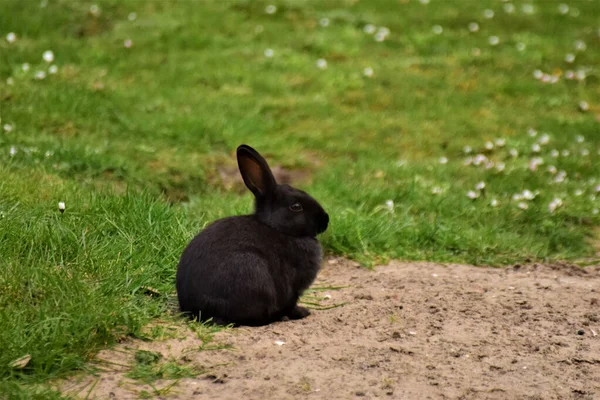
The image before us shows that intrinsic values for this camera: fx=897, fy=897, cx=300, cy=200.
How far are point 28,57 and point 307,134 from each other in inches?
133

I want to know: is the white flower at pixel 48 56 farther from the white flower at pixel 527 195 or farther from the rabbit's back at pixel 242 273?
the rabbit's back at pixel 242 273

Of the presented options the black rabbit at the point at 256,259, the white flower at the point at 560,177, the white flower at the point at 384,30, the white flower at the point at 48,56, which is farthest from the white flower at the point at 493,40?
Answer: the black rabbit at the point at 256,259

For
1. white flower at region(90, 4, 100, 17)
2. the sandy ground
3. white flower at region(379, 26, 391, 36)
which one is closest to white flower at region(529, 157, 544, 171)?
the sandy ground

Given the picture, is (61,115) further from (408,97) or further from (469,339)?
(469,339)

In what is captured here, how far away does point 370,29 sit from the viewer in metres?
12.0

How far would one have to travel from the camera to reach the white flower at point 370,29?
39.2 ft

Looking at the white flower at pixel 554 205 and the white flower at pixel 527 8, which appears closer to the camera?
the white flower at pixel 554 205

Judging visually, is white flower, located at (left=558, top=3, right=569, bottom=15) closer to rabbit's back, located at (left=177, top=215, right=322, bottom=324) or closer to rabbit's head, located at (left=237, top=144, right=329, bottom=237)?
rabbit's head, located at (left=237, top=144, right=329, bottom=237)

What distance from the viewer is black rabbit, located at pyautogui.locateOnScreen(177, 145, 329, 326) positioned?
455cm

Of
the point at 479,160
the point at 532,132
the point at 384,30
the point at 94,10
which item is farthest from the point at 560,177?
the point at 94,10

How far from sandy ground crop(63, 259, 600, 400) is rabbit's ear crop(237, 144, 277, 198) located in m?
0.75

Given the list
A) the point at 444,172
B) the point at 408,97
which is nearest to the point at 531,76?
the point at 408,97

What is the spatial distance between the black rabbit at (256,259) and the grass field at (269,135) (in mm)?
323

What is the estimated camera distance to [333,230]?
6.47 metres
